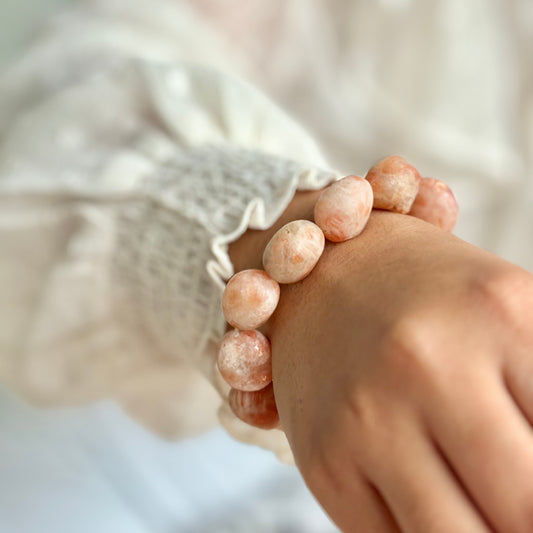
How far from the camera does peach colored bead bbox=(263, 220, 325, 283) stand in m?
0.32

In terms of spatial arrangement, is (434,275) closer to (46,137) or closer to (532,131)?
(46,137)

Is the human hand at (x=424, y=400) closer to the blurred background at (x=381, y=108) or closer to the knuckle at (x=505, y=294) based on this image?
the knuckle at (x=505, y=294)

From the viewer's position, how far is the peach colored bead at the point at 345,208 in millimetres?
321

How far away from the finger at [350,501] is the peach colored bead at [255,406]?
0.06 m

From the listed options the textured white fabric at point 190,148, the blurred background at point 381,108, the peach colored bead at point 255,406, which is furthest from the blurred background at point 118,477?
the peach colored bead at point 255,406

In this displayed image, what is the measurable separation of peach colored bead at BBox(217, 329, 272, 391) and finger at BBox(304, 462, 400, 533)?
0.07 metres

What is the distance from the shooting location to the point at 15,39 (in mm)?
804

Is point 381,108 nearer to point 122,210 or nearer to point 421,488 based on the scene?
point 122,210

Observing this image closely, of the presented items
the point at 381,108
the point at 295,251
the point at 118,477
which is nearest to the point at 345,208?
the point at 295,251

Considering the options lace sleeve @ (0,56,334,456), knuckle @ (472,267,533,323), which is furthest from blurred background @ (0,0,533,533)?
knuckle @ (472,267,533,323)

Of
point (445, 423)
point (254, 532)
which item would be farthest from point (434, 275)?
point (254, 532)

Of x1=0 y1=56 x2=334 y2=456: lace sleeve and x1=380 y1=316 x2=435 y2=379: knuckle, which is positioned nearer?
x1=380 y1=316 x2=435 y2=379: knuckle

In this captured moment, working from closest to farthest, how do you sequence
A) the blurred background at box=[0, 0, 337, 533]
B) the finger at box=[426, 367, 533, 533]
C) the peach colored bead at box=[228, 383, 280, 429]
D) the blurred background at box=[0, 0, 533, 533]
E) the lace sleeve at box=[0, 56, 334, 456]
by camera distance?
the finger at box=[426, 367, 533, 533]
the peach colored bead at box=[228, 383, 280, 429]
the lace sleeve at box=[0, 56, 334, 456]
the blurred background at box=[0, 0, 533, 533]
the blurred background at box=[0, 0, 337, 533]

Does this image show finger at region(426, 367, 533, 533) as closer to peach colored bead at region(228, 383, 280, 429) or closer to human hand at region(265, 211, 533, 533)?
human hand at region(265, 211, 533, 533)
